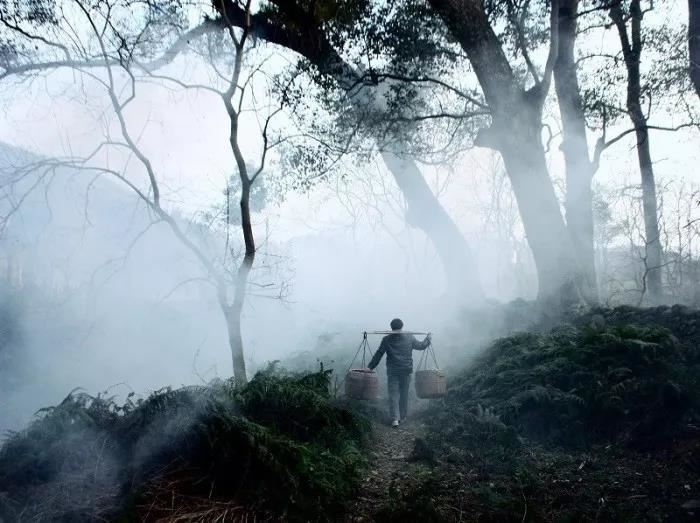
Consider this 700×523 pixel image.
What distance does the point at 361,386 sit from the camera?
7.14m

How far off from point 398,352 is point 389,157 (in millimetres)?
9424

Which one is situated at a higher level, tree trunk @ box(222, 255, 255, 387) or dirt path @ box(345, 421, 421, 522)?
tree trunk @ box(222, 255, 255, 387)

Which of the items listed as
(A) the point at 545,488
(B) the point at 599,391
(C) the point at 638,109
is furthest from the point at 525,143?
(A) the point at 545,488

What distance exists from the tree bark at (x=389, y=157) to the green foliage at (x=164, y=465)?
342 inches

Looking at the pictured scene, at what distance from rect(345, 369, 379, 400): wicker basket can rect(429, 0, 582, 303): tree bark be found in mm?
5861

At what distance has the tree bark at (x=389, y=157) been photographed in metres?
10.6

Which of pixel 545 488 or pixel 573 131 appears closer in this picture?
pixel 545 488

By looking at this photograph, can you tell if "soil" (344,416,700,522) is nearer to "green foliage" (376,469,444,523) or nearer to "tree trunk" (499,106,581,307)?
"green foliage" (376,469,444,523)

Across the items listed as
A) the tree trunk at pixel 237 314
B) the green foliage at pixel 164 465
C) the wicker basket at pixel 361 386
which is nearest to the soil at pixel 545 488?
the green foliage at pixel 164 465

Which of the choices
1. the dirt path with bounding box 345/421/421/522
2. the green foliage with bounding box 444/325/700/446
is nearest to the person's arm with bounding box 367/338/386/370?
the dirt path with bounding box 345/421/421/522

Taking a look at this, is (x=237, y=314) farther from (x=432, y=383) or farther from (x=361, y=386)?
(x=432, y=383)

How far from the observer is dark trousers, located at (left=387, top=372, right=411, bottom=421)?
7953 millimetres

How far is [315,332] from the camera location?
777 inches

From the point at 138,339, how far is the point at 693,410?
16859 mm
